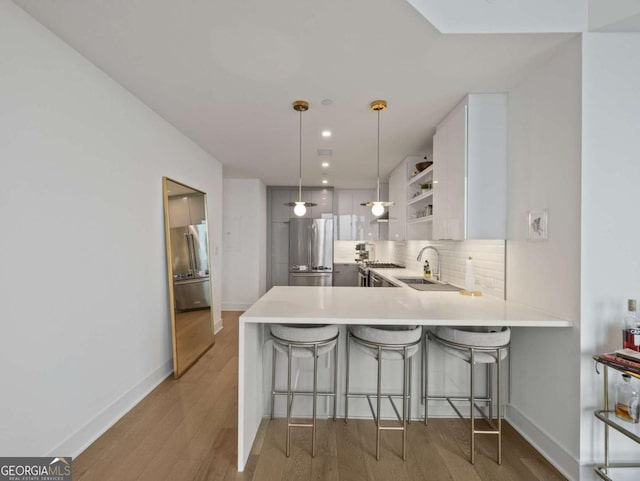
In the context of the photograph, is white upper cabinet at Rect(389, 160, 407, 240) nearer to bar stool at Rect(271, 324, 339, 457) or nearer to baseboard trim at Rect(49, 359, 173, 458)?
bar stool at Rect(271, 324, 339, 457)

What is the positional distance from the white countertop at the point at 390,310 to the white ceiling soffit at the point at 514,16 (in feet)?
5.42

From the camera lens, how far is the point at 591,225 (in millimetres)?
1700

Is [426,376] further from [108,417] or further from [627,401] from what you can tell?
[108,417]

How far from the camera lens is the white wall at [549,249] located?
1751 mm

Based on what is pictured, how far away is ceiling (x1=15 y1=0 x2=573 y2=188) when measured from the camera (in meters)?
1.58

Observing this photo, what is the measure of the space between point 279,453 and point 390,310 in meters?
1.17

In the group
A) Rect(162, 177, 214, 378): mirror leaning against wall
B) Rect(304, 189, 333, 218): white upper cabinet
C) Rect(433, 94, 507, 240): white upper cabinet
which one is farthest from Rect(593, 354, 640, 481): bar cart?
Rect(304, 189, 333, 218): white upper cabinet

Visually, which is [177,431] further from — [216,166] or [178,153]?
[216,166]

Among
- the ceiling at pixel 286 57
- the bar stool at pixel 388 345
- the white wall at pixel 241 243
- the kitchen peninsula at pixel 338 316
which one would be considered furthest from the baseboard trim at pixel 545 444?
the white wall at pixel 241 243

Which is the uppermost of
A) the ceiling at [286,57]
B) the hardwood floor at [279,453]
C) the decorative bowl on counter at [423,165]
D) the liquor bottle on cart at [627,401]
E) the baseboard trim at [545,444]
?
the ceiling at [286,57]

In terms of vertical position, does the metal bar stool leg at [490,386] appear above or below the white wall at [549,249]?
below

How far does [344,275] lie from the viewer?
630 cm

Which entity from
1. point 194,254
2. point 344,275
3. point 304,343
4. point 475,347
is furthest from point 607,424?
point 344,275

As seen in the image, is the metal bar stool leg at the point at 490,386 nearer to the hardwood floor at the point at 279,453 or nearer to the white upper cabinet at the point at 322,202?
the hardwood floor at the point at 279,453
